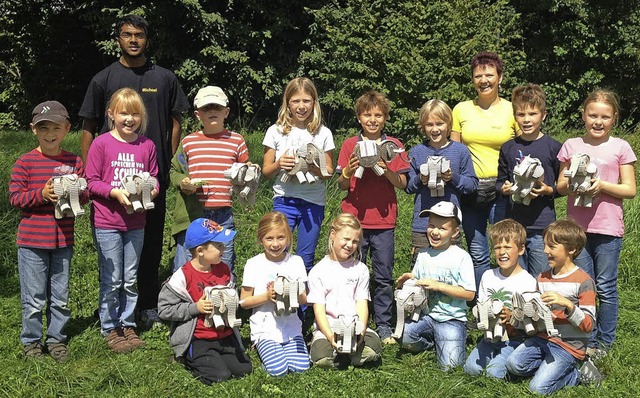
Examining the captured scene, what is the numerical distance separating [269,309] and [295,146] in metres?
1.22

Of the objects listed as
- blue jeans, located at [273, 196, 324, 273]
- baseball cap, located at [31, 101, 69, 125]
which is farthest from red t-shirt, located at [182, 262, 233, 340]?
baseball cap, located at [31, 101, 69, 125]

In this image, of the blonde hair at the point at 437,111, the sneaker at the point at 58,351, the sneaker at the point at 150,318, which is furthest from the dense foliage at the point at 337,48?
the sneaker at the point at 58,351

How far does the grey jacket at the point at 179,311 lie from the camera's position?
5031 millimetres

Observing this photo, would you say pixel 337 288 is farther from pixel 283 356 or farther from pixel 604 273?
pixel 604 273

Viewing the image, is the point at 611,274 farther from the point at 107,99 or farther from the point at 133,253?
the point at 107,99

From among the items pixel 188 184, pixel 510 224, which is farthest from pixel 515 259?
pixel 188 184

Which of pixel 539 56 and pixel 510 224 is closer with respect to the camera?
pixel 510 224

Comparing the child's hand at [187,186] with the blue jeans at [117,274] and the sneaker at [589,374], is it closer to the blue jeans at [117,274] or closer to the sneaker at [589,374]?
the blue jeans at [117,274]

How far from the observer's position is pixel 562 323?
495 cm

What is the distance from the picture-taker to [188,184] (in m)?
5.41

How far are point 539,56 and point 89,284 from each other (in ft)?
48.5

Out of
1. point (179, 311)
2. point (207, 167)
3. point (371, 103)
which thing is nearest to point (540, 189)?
point (371, 103)

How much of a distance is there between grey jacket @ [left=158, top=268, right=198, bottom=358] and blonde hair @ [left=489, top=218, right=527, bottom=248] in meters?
2.05

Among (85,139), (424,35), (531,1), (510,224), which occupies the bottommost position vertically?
(510,224)
